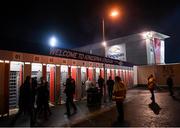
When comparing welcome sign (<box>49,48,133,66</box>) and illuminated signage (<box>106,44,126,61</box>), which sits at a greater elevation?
illuminated signage (<box>106,44,126,61</box>)

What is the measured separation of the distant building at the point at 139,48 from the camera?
1529 inches

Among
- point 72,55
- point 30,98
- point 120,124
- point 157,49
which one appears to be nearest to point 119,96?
point 120,124

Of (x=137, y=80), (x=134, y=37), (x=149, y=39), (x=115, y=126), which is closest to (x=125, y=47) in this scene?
(x=134, y=37)

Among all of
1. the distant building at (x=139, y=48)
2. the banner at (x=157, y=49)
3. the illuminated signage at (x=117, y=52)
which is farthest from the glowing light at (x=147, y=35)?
the illuminated signage at (x=117, y=52)

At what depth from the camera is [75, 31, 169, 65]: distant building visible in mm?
38844

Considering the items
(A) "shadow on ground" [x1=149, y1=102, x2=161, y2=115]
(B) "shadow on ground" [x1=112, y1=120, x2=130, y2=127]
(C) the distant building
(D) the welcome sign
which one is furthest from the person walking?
(C) the distant building

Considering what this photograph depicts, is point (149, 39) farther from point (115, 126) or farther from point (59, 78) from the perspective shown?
point (115, 126)

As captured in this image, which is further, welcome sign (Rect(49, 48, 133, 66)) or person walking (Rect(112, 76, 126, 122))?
welcome sign (Rect(49, 48, 133, 66))

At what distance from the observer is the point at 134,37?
40594 millimetres

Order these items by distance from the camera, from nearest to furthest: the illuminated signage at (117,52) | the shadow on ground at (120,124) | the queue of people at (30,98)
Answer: the shadow on ground at (120,124)
the queue of people at (30,98)
the illuminated signage at (117,52)

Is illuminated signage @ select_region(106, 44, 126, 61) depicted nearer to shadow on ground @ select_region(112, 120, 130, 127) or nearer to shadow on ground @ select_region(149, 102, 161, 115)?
shadow on ground @ select_region(149, 102, 161, 115)

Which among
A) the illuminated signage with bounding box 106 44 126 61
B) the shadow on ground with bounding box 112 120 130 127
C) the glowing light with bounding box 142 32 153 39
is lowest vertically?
the shadow on ground with bounding box 112 120 130 127

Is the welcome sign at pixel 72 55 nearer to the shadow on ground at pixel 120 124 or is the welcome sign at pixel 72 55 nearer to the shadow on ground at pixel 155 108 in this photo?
the shadow on ground at pixel 155 108

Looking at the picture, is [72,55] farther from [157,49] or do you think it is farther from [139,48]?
[157,49]
